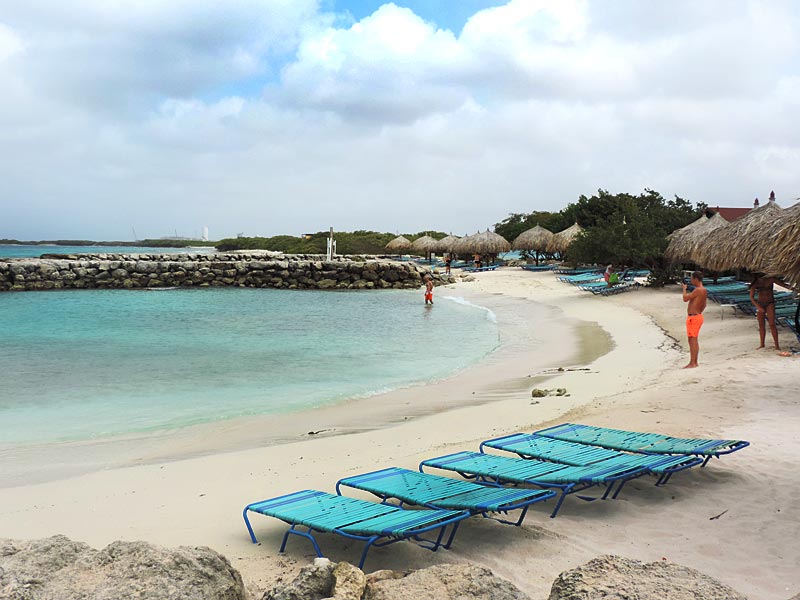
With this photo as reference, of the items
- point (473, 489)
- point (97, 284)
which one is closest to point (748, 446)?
point (473, 489)

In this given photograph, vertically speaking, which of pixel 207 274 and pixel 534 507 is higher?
A: pixel 207 274

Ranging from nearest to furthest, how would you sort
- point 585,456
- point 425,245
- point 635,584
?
point 635,584, point 585,456, point 425,245

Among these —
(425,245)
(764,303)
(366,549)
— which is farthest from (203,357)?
(425,245)

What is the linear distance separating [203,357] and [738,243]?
11.5 m

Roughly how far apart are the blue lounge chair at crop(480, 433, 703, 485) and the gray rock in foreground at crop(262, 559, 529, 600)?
7.88ft

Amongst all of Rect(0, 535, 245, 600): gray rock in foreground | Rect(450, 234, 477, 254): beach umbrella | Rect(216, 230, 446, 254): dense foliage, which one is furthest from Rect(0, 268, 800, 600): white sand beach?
Rect(216, 230, 446, 254): dense foliage

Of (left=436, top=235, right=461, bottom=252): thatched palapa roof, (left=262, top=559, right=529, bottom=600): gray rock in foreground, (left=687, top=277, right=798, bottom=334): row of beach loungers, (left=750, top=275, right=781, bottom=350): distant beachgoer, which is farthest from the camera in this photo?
(left=436, top=235, right=461, bottom=252): thatched palapa roof

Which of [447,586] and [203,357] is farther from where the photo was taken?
[203,357]

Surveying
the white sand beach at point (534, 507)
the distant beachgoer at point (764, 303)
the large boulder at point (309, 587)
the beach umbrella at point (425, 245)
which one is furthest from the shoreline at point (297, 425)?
the beach umbrella at point (425, 245)

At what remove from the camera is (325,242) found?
67.8 meters

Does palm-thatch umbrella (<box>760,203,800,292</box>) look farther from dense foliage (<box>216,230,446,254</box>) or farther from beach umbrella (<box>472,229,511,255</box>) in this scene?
dense foliage (<box>216,230,446,254</box>)

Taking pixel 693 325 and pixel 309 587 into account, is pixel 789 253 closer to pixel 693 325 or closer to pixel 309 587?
pixel 693 325

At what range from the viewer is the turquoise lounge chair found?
17.2ft

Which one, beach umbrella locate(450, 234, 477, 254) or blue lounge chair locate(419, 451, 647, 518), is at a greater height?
beach umbrella locate(450, 234, 477, 254)
